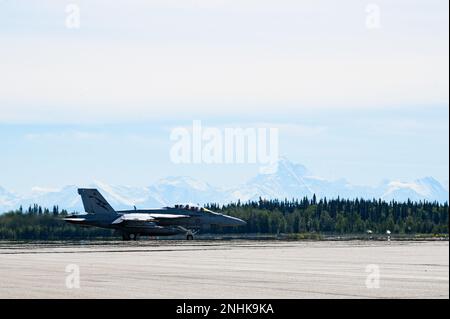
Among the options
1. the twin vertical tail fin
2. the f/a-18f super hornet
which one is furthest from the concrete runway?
the twin vertical tail fin

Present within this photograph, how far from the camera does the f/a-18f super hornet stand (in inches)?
4766

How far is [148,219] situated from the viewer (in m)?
122

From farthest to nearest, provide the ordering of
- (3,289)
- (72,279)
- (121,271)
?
(121,271) → (72,279) → (3,289)

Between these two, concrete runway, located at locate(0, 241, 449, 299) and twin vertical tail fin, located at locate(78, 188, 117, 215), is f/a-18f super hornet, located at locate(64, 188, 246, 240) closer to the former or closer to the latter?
twin vertical tail fin, located at locate(78, 188, 117, 215)

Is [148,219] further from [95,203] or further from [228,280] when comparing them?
[228,280]

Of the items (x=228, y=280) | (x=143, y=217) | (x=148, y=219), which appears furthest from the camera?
(x=143, y=217)

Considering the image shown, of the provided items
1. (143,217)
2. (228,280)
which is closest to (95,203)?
(143,217)

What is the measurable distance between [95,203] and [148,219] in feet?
27.0

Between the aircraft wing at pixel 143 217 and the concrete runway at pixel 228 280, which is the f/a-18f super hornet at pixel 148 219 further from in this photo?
the concrete runway at pixel 228 280

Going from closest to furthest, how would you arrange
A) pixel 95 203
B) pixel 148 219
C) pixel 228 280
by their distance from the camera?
1. pixel 228 280
2. pixel 148 219
3. pixel 95 203
